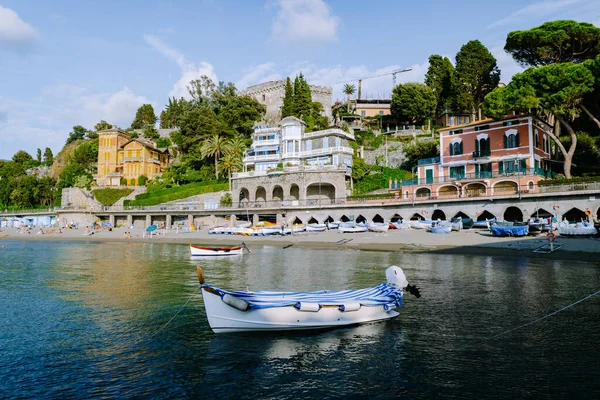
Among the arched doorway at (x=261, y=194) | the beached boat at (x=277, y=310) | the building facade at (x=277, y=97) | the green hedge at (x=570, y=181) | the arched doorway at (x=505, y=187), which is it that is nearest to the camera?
the beached boat at (x=277, y=310)

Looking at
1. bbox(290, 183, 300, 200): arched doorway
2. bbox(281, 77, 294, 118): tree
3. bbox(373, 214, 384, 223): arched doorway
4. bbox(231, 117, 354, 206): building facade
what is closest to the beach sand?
bbox(373, 214, 384, 223): arched doorway

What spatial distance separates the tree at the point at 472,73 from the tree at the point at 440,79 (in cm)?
745

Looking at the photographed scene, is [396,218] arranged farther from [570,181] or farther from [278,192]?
[278,192]

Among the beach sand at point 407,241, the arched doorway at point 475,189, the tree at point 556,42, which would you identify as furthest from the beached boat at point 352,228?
the tree at point 556,42

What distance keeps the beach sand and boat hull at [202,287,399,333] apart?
2222 cm

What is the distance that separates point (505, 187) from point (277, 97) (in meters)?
60.2

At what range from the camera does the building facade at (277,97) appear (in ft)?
299

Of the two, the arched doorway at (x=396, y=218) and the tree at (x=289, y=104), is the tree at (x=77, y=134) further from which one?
the arched doorway at (x=396, y=218)

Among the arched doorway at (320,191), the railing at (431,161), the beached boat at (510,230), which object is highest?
the railing at (431,161)

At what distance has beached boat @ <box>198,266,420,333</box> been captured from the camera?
11945mm

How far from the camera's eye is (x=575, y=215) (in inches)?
1560

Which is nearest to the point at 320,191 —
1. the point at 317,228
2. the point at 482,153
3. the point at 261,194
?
the point at 261,194

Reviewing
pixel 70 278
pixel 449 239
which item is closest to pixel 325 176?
pixel 449 239

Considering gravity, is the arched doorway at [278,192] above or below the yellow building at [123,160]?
below
